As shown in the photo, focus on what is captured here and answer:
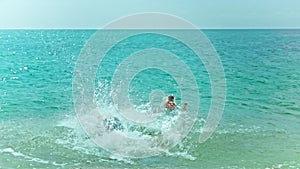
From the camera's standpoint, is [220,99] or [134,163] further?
[220,99]

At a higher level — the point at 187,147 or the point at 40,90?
the point at 187,147

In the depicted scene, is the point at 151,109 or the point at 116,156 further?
the point at 151,109

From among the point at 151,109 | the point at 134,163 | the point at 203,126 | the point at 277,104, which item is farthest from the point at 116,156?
the point at 277,104

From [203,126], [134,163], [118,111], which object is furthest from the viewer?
[118,111]

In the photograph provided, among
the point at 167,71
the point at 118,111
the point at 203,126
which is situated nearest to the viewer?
the point at 203,126

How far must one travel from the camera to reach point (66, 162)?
13.0 metres

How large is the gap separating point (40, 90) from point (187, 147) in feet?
58.4

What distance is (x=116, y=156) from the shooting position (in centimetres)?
1351

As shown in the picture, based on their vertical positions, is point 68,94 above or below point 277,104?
below

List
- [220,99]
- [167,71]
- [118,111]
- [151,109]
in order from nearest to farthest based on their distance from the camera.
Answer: [118,111]
[151,109]
[220,99]
[167,71]

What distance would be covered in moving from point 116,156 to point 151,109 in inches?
316

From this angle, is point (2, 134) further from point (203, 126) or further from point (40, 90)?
point (40, 90)

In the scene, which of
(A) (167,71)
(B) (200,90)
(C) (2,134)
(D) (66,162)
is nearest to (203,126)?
(D) (66,162)

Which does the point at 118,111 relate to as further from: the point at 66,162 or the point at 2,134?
the point at 66,162
